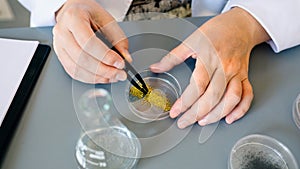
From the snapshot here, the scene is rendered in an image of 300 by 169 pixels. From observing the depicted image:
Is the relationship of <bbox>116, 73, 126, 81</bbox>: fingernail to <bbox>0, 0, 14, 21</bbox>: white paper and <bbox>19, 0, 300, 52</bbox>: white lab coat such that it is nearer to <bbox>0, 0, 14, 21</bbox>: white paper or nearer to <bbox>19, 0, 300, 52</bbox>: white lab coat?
<bbox>19, 0, 300, 52</bbox>: white lab coat

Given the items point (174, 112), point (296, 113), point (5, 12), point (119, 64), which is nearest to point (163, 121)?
point (174, 112)

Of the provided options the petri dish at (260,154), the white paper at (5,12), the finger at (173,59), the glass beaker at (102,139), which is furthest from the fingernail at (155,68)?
the white paper at (5,12)

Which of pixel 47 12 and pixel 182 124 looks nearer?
pixel 182 124

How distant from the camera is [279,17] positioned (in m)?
0.74

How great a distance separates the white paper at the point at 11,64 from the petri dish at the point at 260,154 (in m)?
0.41

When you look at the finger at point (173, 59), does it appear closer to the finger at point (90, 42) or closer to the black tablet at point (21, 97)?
the finger at point (90, 42)

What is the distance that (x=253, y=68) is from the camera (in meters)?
0.72

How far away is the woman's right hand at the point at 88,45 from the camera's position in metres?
0.65

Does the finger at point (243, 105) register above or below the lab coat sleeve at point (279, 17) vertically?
below

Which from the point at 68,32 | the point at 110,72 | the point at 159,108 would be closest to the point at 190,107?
the point at 159,108

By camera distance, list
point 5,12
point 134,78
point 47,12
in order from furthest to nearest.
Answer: point 5,12 → point 47,12 → point 134,78

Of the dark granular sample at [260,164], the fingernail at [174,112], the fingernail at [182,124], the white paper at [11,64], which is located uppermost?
the white paper at [11,64]

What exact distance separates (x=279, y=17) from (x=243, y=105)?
0.74 ft

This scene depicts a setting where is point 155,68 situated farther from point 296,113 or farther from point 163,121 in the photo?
point 296,113
